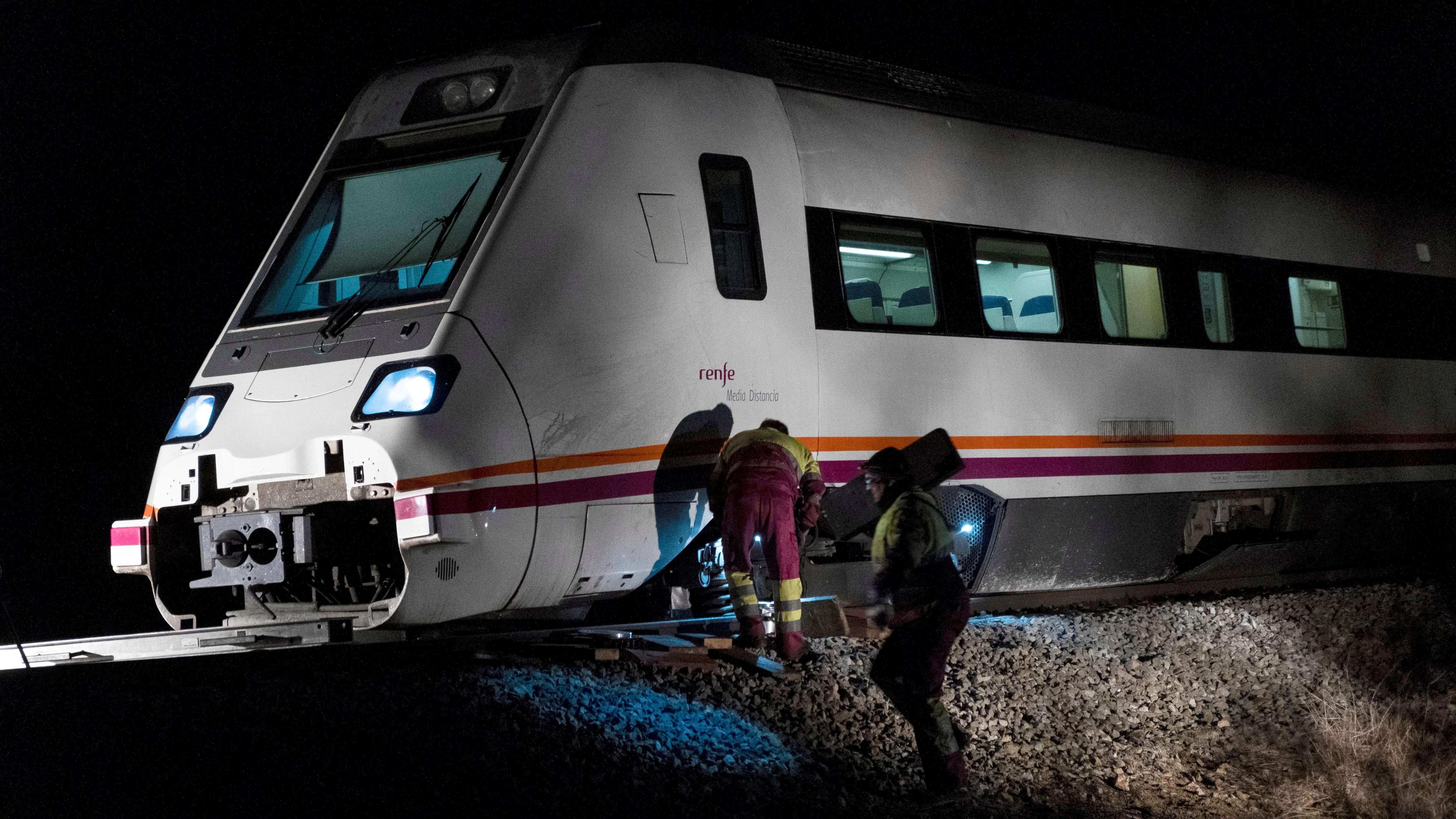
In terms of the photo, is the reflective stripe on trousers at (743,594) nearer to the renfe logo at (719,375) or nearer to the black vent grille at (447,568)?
the renfe logo at (719,375)

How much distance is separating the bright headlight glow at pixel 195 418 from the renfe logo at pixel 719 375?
2645mm

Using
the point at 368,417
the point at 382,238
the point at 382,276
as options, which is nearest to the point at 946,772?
the point at 368,417

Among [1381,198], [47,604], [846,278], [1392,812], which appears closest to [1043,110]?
[846,278]

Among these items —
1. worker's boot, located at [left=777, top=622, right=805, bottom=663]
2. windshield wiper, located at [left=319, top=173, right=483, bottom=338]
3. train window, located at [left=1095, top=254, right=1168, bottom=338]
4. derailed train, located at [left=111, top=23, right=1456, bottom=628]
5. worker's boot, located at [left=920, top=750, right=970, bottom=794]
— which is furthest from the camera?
train window, located at [left=1095, top=254, right=1168, bottom=338]

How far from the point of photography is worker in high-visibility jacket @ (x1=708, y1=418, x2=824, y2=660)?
738cm

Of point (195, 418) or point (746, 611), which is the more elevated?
point (195, 418)

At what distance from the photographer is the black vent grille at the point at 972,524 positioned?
354 inches

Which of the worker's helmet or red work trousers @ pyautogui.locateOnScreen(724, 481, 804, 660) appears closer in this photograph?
the worker's helmet

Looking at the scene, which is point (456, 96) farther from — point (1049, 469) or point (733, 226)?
point (1049, 469)

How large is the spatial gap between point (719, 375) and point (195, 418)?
2.88 meters

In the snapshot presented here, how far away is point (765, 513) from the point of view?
741 centimetres

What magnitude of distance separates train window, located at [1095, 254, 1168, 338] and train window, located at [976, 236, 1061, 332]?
499 millimetres

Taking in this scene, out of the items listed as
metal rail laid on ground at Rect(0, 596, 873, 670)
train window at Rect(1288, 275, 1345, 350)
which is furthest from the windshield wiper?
train window at Rect(1288, 275, 1345, 350)

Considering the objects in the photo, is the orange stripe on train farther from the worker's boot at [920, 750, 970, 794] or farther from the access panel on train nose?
the worker's boot at [920, 750, 970, 794]
